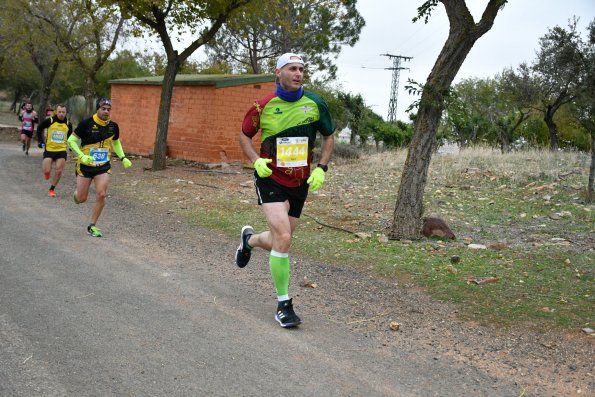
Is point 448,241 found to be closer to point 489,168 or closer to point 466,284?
point 466,284

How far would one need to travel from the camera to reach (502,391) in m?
4.10

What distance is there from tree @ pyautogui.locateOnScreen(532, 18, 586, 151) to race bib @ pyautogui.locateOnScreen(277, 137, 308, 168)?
56.3 feet

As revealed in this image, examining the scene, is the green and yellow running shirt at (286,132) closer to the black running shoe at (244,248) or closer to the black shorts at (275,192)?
the black shorts at (275,192)

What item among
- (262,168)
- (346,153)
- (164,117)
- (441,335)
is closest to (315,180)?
(262,168)

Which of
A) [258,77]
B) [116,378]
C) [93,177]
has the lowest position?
[116,378]

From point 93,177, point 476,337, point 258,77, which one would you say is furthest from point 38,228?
point 258,77

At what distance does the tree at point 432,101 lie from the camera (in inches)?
333

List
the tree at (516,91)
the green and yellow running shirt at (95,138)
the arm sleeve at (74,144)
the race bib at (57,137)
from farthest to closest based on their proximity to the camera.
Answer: the tree at (516,91)
the race bib at (57,137)
the green and yellow running shirt at (95,138)
the arm sleeve at (74,144)

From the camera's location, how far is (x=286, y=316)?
5.17 m

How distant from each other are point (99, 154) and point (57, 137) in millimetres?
4950

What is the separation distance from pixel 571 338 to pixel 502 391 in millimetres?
1399

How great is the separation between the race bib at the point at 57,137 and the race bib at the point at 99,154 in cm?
484

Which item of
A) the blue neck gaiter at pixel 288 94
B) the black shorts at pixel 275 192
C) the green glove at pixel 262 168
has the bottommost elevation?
the black shorts at pixel 275 192

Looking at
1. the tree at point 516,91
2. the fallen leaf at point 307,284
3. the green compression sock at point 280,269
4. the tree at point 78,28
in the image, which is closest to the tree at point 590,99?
the tree at point 516,91
